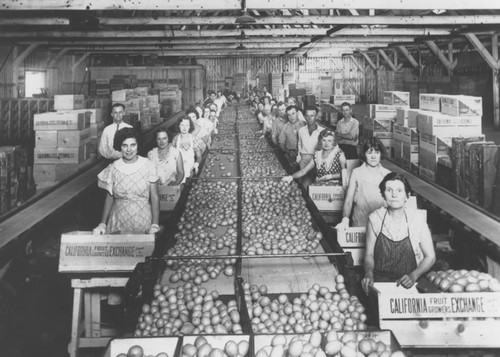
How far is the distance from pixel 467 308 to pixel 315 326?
796 millimetres

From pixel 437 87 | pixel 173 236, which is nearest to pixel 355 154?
pixel 173 236

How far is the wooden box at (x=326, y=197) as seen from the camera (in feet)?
16.8

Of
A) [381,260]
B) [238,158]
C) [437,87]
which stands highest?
[437,87]

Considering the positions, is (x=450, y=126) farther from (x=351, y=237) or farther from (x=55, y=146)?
(x=55, y=146)

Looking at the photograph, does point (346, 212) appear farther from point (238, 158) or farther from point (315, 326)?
point (238, 158)

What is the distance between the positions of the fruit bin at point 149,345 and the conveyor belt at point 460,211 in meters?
2.95

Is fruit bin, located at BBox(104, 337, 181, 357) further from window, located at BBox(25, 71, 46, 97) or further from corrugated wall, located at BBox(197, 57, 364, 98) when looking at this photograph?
corrugated wall, located at BBox(197, 57, 364, 98)

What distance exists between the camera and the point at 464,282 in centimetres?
288

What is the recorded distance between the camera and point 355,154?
7.25 m

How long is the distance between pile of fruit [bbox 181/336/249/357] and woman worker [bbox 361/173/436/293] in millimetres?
1253

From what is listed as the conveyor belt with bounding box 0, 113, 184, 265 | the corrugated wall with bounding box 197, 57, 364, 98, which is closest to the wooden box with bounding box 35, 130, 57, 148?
the conveyor belt with bounding box 0, 113, 184, 265

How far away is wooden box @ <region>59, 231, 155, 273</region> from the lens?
3.50 m

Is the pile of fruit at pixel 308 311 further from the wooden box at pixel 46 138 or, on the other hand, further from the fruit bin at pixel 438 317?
the wooden box at pixel 46 138

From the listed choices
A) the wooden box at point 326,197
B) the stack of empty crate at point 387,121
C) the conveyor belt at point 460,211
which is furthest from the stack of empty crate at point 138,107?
the conveyor belt at point 460,211
